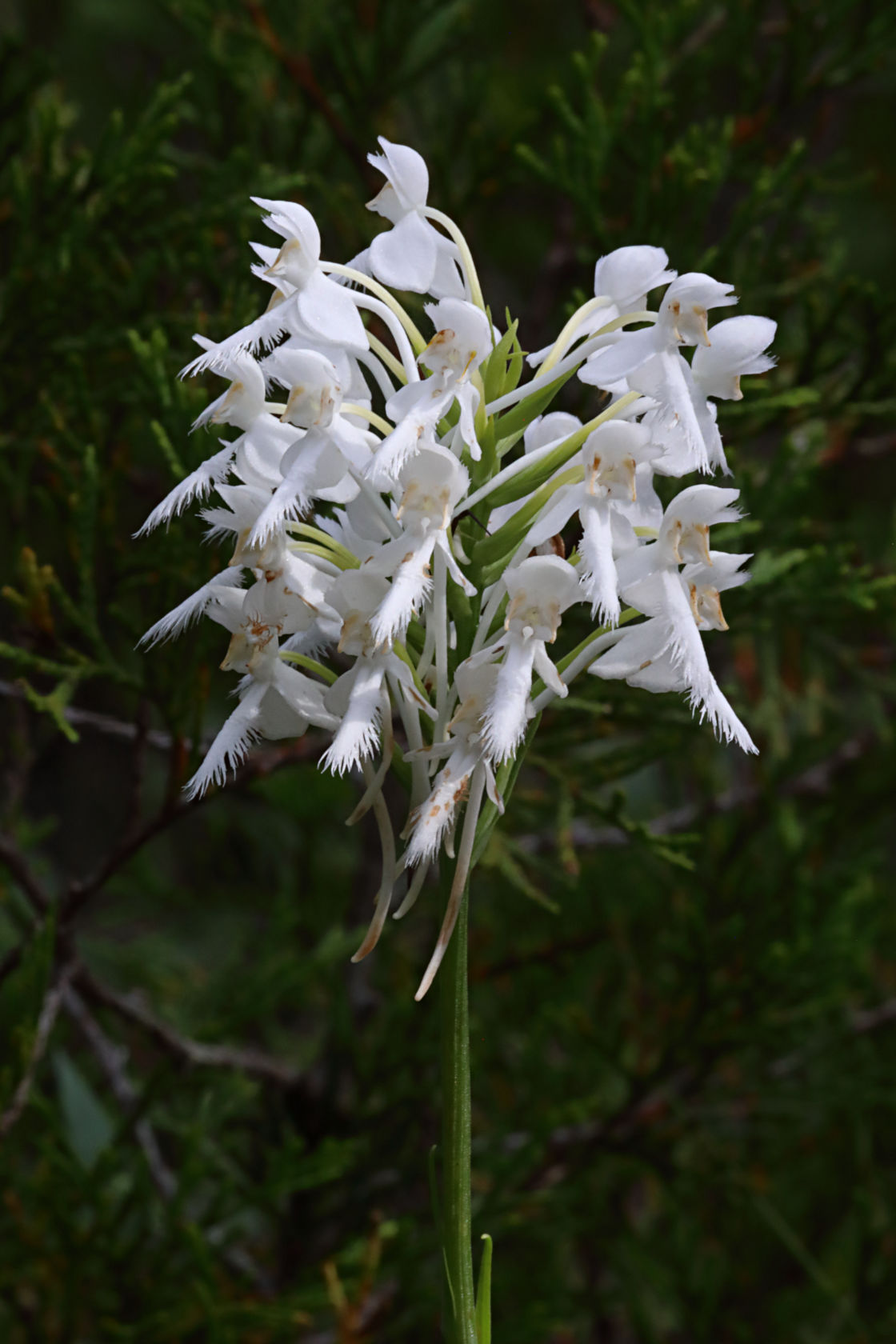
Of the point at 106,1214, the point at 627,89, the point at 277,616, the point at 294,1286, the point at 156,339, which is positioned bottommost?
the point at 294,1286

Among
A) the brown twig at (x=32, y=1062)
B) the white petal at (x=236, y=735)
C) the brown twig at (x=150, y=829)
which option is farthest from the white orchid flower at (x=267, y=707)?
the brown twig at (x=32, y=1062)

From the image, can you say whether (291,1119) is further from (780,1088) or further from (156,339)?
(156,339)

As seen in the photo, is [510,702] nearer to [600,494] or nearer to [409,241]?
[600,494]

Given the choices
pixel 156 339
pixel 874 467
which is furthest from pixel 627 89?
pixel 874 467

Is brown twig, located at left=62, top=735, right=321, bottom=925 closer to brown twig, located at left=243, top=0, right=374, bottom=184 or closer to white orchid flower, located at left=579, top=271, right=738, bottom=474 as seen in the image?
white orchid flower, located at left=579, top=271, right=738, bottom=474

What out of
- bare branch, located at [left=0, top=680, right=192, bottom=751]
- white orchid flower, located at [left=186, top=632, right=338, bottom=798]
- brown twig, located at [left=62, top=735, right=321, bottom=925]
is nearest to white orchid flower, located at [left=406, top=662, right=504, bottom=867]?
white orchid flower, located at [left=186, top=632, right=338, bottom=798]

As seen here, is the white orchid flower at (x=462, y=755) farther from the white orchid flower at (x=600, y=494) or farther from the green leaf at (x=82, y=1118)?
the green leaf at (x=82, y=1118)
